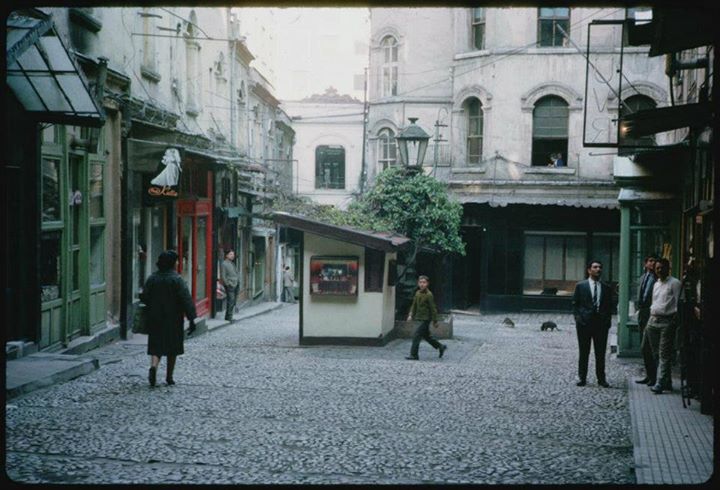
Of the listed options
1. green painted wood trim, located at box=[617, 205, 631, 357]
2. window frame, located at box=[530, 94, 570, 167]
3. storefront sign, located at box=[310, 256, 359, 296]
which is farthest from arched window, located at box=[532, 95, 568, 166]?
storefront sign, located at box=[310, 256, 359, 296]

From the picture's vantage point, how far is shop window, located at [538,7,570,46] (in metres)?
34.0

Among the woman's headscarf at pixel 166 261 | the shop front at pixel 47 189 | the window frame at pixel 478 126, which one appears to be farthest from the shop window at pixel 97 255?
the window frame at pixel 478 126

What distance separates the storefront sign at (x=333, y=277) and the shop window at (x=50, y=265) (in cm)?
569

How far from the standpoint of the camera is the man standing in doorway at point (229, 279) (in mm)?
26031

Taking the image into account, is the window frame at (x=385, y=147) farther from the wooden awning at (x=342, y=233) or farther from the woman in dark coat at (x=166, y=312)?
the woman in dark coat at (x=166, y=312)

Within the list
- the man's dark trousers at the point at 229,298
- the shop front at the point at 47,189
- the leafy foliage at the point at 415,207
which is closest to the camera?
the shop front at the point at 47,189

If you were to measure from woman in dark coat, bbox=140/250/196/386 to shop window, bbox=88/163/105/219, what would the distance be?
17.7ft

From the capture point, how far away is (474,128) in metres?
36.0

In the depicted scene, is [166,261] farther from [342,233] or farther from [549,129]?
[549,129]

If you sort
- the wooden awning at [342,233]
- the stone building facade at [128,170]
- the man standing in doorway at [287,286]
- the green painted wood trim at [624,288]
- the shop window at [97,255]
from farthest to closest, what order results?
the man standing in doorway at [287,286] → the wooden awning at [342,233] → the green painted wood trim at [624,288] → the shop window at [97,255] → the stone building facade at [128,170]

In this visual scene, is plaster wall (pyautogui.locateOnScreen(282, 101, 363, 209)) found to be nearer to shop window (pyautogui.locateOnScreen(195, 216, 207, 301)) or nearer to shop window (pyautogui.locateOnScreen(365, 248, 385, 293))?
shop window (pyautogui.locateOnScreen(195, 216, 207, 301))

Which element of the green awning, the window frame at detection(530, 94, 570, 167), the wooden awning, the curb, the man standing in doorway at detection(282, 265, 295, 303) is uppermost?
the window frame at detection(530, 94, 570, 167)

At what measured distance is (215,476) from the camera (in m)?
8.21

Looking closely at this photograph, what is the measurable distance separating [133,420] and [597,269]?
7.44 m
